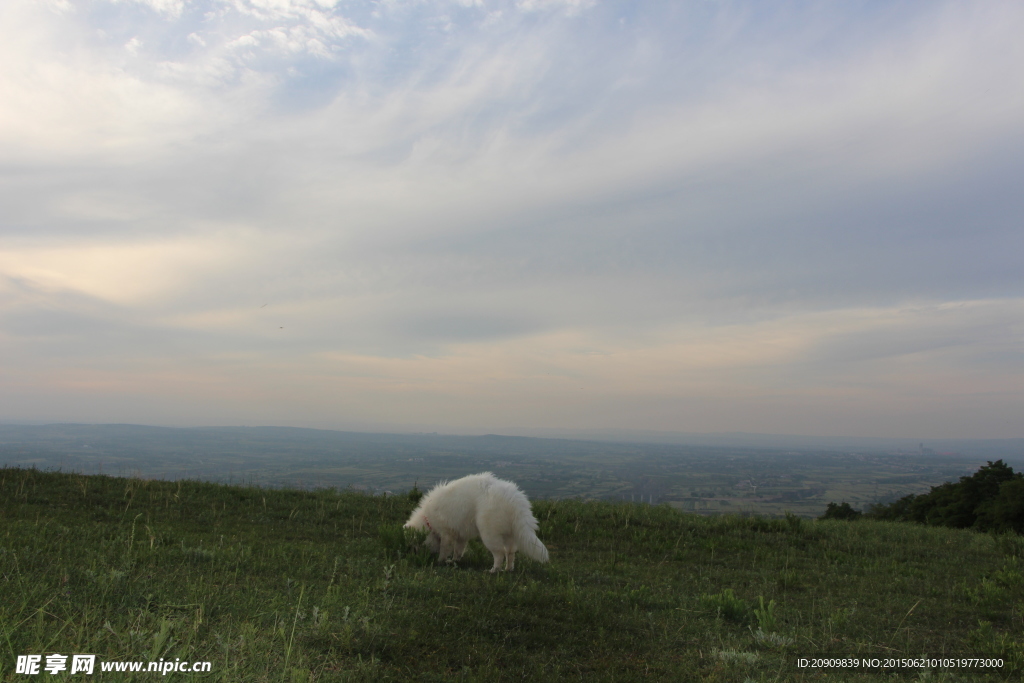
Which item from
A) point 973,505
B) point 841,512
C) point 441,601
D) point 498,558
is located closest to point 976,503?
point 973,505

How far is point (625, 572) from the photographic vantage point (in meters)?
9.25

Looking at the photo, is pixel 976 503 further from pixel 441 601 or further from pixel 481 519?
pixel 441 601

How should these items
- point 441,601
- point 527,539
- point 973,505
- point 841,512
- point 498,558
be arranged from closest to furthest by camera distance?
point 441,601 → point 527,539 → point 498,558 → point 973,505 → point 841,512

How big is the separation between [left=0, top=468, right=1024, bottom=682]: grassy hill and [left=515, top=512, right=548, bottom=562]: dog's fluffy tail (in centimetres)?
27

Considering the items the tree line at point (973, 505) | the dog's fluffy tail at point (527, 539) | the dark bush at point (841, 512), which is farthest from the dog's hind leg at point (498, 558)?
the dark bush at point (841, 512)

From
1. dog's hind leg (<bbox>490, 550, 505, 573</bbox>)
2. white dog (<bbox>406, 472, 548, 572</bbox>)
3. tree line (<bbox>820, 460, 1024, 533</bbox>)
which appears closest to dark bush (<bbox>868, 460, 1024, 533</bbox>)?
tree line (<bbox>820, 460, 1024, 533</bbox>)

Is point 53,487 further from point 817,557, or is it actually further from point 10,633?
point 817,557

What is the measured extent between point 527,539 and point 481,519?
0.71 m

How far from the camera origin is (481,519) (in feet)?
26.1

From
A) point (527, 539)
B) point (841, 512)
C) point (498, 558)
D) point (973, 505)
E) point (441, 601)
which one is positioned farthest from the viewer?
point (841, 512)

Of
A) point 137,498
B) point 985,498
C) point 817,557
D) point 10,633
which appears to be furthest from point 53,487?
point 985,498

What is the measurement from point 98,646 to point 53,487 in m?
10.9

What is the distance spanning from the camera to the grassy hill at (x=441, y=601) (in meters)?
4.03

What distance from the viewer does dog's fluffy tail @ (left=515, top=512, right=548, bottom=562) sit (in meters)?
7.72
